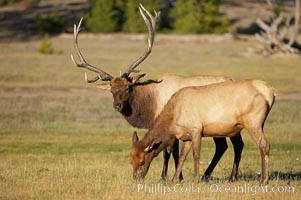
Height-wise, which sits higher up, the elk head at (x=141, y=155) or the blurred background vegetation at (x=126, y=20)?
the elk head at (x=141, y=155)

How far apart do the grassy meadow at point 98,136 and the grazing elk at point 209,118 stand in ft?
1.79

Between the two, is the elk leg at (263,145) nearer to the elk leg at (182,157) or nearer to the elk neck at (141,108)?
the elk leg at (182,157)

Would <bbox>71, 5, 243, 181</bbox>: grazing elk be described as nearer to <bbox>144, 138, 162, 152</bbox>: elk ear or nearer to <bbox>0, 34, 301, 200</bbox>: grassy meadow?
<bbox>0, 34, 301, 200</bbox>: grassy meadow

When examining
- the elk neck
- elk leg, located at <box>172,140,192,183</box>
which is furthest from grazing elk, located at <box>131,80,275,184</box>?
the elk neck

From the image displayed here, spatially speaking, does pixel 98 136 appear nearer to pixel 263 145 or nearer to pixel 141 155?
pixel 141 155

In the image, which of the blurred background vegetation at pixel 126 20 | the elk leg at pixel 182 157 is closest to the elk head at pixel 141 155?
the elk leg at pixel 182 157

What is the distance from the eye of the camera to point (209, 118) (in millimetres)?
13375

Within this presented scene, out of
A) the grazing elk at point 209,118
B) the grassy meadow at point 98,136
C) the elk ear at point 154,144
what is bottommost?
the grassy meadow at point 98,136

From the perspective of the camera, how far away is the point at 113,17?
70875 mm

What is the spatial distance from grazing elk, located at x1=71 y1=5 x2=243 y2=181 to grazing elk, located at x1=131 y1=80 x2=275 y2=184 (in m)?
1.11

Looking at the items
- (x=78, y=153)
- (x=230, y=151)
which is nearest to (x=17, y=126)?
(x=78, y=153)

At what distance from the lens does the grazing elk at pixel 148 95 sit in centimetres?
1479

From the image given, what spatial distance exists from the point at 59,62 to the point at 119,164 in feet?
95.0

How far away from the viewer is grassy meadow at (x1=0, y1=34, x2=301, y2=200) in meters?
13.0
